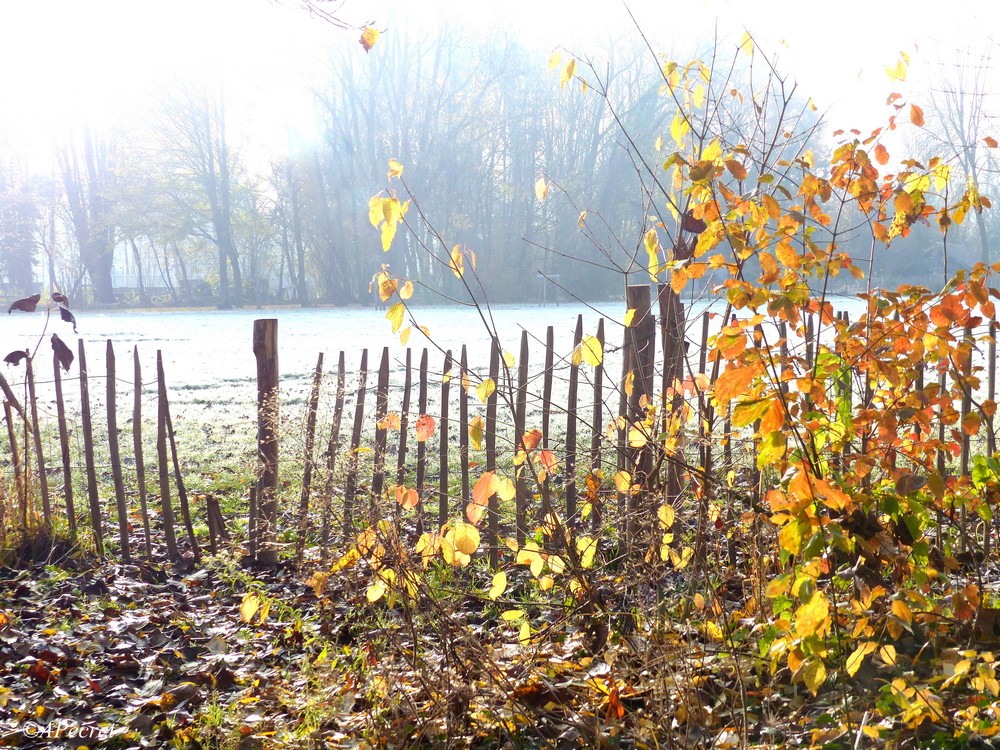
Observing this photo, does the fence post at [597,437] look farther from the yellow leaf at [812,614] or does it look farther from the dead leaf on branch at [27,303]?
the dead leaf on branch at [27,303]

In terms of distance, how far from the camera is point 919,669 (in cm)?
233

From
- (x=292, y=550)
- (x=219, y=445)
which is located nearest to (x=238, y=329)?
(x=219, y=445)

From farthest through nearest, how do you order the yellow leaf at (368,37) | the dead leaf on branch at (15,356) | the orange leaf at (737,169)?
the dead leaf on branch at (15,356), the yellow leaf at (368,37), the orange leaf at (737,169)

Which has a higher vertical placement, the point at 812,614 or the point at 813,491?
the point at 813,491

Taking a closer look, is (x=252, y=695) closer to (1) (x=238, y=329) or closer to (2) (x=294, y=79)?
(1) (x=238, y=329)

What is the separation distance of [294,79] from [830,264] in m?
42.7

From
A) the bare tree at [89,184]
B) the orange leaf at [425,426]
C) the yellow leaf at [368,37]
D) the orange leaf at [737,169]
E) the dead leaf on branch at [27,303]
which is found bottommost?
the orange leaf at [425,426]

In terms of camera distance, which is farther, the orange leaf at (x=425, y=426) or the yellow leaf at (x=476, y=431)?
the orange leaf at (x=425, y=426)

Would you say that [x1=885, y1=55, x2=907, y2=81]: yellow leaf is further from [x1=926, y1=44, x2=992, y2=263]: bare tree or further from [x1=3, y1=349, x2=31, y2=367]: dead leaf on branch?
[x1=3, y1=349, x2=31, y2=367]: dead leaf on branch

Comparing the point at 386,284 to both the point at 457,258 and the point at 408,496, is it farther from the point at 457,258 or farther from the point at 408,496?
the point at 408,496

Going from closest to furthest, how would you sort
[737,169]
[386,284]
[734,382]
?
[734,382] → [737,169] → [386,284]

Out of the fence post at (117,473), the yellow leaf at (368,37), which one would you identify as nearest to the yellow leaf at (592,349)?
the yellow leaf at (368,37)

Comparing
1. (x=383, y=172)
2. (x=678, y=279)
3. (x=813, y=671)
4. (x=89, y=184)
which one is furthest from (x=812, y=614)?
(x=89, y=184)

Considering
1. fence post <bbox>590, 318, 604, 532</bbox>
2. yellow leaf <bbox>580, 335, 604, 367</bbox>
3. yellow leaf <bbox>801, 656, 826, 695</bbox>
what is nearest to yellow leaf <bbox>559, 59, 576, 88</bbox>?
yellow leaf <bbox>580, 335, 604, 367</bbox>
